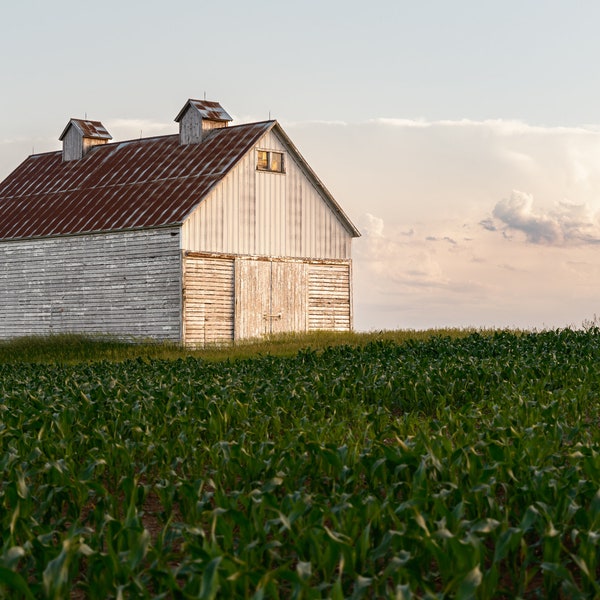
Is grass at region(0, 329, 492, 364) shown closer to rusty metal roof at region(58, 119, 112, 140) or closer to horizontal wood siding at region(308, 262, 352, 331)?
horizontal wood siding at region(308, 262, 352, 331)

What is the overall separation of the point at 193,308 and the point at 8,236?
356 inches

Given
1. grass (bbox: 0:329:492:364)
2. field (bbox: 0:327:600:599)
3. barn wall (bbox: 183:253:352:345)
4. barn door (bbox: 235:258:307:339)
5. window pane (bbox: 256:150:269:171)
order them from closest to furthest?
field (bbox: 0:327:600:599), grass (bbox: 0:329:492:364), barn wall (bbox: 183:253:352:345), barn door (bbox: 235:258:307:339), window pane (bbox: 256:150:269:171)

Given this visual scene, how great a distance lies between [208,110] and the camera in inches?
1387

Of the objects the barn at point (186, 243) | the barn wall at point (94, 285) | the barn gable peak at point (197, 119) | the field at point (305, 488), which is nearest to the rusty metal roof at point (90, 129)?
the barn at point (186, 243)

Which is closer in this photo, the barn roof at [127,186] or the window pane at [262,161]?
the barn roof at [127,186]

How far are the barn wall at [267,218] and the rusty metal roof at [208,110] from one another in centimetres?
285

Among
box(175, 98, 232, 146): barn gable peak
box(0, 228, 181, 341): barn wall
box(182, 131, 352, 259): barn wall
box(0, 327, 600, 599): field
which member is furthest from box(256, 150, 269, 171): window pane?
box(0, 327, 600, 599): field

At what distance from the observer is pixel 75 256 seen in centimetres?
3275

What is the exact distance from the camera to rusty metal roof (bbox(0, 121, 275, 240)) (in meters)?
31.5

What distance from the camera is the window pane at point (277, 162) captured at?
33250 millimetres

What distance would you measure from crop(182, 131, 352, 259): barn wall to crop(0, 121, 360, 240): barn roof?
0.36m

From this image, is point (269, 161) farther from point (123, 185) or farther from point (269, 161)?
point (123, 185)

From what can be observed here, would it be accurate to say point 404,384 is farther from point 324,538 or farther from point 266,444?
point 324,538

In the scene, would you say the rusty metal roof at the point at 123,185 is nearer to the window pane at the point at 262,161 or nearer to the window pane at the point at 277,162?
the window pane at the point at 262,161
